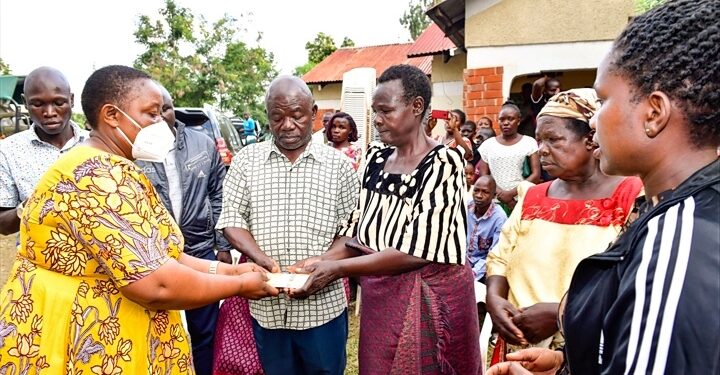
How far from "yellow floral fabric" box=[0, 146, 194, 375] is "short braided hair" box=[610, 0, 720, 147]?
5.22 ft

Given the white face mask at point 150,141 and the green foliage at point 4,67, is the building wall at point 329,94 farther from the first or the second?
the white face mask at point 150,141

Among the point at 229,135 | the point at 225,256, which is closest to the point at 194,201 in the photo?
the point at 225,256

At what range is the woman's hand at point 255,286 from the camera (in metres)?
2.31

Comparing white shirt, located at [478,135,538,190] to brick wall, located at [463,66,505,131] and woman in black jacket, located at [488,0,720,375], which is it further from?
woman in black jacket, located at [488,0,720,375]

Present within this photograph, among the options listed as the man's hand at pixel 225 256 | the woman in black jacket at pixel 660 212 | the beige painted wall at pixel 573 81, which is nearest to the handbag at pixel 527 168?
the man's hand at pixel 225 256

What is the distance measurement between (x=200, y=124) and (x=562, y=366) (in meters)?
4.98

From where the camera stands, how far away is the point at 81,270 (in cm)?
195

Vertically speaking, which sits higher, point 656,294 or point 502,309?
point 656,294

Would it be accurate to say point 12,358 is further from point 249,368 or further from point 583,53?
point 583,53

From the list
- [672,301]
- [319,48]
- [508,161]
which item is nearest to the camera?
[672,301]

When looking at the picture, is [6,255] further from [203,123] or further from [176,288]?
[176,288]

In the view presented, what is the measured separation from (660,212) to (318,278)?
6.01 ft

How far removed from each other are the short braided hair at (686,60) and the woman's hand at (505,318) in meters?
1.31

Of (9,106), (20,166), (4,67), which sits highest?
(4,67)
